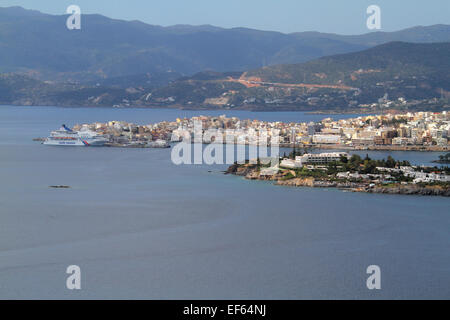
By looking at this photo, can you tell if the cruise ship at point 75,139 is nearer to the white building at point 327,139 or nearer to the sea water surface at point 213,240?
the white building at point 327,139

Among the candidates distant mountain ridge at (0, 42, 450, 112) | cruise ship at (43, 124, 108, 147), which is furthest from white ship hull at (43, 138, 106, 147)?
distant mountain ridge at (0, 42, 450, 112)

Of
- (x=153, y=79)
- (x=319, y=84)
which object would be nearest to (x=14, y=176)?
(x=319, y=84)

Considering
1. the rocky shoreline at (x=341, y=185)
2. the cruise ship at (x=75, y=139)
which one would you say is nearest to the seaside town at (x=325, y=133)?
the cruise ship at (x=75, y=139)

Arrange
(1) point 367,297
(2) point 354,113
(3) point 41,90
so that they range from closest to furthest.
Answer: (1) point 367,297 < (2) point 354,113 < (3) point 41,90

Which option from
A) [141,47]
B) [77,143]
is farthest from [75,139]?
[141,47]

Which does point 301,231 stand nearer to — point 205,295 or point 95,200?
point 205,295

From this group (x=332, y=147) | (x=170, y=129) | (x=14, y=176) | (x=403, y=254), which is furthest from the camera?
(x=170, y=129)
